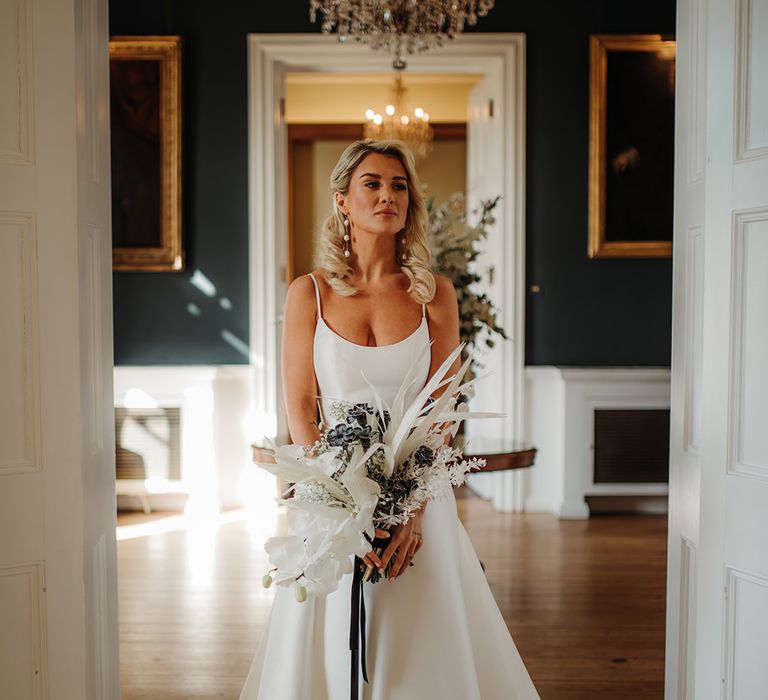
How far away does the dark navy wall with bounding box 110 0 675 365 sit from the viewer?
538cm

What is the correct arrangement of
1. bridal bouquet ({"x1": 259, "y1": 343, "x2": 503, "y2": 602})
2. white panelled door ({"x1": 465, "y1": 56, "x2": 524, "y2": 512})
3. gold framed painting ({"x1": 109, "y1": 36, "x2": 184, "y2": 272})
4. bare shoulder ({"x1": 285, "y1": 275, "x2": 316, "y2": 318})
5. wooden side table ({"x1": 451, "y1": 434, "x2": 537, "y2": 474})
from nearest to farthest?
bridal bouquet ({"x1": 259, "y1": 343, "x2": 503, "y2": 602}) < bare shoulder ({"x1": 285, "y1": 275, "x2": 316, "y2": 318}) < wooden side table ({"x1": 451, "y1": 434, "x2": 537, "y2": 474}) < gold framed painting ({"x1": 109, "y1": 36, "x2": 184, "y2": 272}) < white panelled door ({"x1": 465, "y1": 56, "x2": 524, "y2": 512})

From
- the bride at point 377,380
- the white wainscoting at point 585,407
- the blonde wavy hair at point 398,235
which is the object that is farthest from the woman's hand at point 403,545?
the white wainscoting at point 585,407

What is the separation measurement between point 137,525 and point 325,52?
327 centimetres

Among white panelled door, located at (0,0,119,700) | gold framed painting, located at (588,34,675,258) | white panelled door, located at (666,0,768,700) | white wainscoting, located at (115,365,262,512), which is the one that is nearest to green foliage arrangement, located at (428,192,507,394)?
white panelled door, located at (666,0,768,700)

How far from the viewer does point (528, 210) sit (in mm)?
5484

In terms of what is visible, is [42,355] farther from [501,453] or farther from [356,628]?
[501,453]

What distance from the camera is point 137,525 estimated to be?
5184mm

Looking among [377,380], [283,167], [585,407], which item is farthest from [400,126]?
[377,380]

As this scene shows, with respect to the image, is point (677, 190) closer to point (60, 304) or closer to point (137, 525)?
point (60, 304)

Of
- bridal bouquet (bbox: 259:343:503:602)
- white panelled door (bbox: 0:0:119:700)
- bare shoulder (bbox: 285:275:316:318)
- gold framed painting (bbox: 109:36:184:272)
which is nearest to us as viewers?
bridal bouquet (bbox: 259:343:503:602)

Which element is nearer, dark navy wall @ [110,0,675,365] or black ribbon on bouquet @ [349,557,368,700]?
black ribbon on bouquet @ [349,557,368,700]

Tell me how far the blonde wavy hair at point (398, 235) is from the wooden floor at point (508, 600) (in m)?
1.58

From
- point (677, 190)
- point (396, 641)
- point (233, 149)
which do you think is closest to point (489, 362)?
point (233, 149)

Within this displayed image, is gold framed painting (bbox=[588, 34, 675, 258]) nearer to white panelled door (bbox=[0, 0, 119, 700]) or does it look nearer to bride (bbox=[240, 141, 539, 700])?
bride (bbox=[240, 141, 539, 700])
